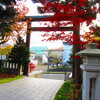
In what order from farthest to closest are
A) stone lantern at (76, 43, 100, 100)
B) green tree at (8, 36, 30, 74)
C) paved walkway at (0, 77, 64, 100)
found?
green tree at (8, 36, 30, 74), paved walkway at (0, 77, 64, 100), stone lantern at (76, 43, 100, 100)

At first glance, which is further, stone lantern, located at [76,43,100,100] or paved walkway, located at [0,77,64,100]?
paved walkway, located at [0,77,64,100]

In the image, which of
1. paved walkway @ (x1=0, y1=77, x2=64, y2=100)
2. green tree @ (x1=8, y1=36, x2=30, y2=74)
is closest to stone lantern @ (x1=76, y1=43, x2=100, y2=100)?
paved walkway @ (x1=0, y1=77, x2=64, y2=100)

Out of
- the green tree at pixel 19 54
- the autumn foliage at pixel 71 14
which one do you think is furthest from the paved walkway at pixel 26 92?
the green tree at pixel 19 54

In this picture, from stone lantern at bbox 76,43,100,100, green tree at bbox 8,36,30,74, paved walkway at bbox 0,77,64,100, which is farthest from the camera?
green tree at bbox 8,36,30,74

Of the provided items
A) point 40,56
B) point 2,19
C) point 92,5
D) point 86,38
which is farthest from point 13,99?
point 40,56

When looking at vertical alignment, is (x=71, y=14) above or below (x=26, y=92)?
above

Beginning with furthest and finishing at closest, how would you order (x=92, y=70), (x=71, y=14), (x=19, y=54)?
(x=19, y=54)
(x=71, y=14)
(x=92, y=70)

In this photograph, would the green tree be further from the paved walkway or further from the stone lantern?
the stone lantern

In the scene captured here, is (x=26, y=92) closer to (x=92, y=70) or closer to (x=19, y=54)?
(x=92, y=70)

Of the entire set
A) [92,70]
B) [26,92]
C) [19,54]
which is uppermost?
[19,54]

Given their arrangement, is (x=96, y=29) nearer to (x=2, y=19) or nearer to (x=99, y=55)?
(x=99, y=55)

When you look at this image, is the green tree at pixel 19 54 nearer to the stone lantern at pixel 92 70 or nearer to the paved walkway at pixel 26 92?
the paved walkway at pixel 26 92

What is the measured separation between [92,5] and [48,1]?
8.26 ft

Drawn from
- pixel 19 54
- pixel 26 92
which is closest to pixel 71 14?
pixel 26 92
